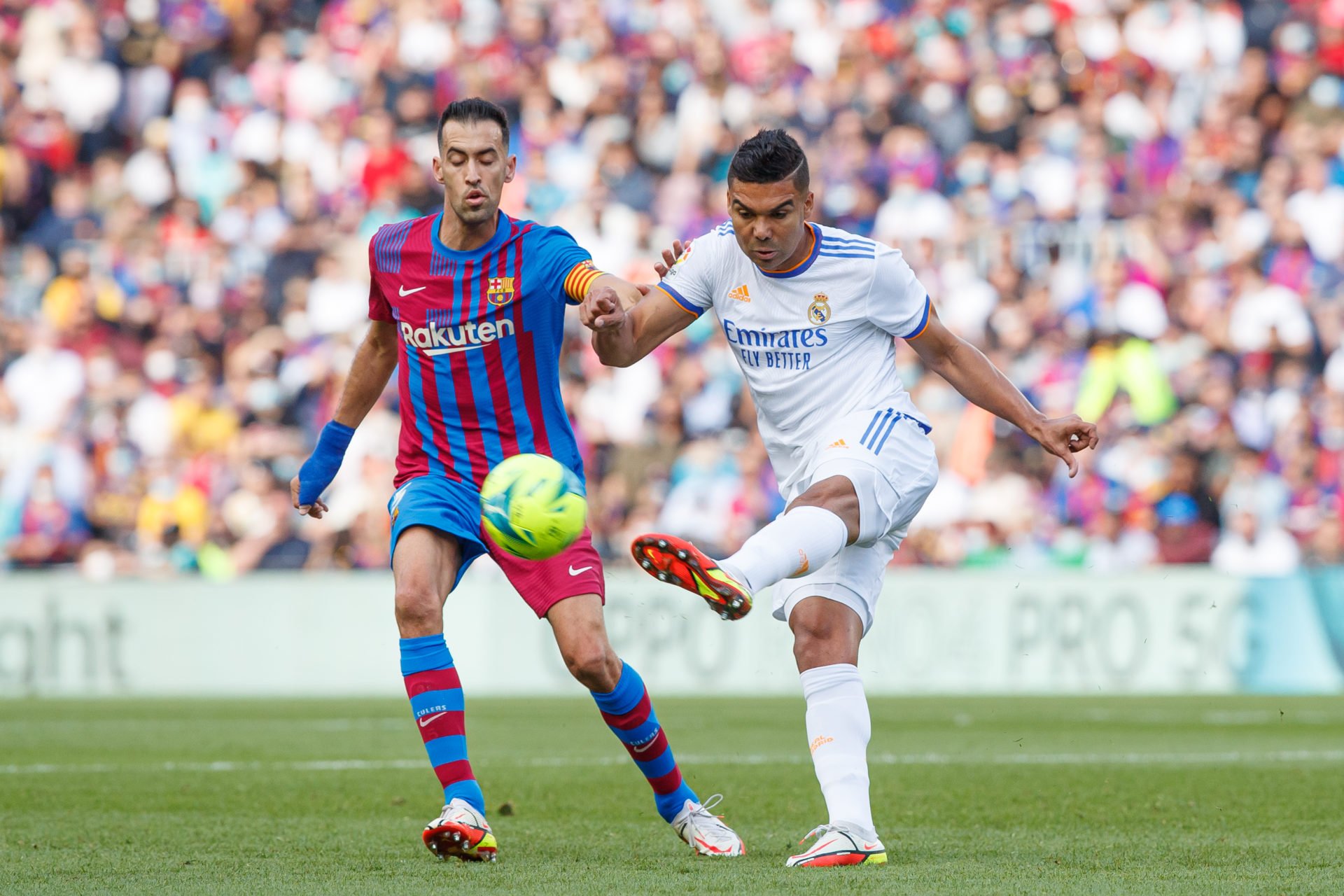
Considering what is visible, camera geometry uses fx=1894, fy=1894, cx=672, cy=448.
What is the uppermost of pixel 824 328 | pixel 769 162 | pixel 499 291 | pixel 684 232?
pixel 684 232

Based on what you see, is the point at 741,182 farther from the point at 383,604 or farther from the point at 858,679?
the point at 383,604

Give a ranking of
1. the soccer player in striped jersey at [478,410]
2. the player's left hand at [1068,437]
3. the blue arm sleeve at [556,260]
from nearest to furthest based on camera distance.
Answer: the player's left hand at [1068,437], the soccer player in striped jersey at [478,410], the blue arm sleeve at [556,260]

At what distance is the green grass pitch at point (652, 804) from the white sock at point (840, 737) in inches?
9.7

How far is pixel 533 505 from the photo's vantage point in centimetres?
589

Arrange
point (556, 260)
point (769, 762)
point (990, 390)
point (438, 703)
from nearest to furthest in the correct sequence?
point (438, 703)
point (990, 390)
point (556, 260)
point (769, 762)

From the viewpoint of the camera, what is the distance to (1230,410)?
16453mm

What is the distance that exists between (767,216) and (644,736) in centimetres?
182

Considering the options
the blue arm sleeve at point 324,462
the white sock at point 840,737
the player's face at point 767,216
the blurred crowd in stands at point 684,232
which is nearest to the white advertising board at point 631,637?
the blurred crowd in stands at point 684,232

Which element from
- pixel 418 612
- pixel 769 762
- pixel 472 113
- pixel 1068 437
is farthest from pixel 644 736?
pixel 769 762

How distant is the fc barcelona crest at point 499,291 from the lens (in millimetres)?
6371

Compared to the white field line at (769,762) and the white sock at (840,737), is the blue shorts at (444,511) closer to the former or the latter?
the white sock at (840,737)

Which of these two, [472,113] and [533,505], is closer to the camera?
[533,505]

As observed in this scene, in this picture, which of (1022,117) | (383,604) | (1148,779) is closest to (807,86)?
(1022,117)

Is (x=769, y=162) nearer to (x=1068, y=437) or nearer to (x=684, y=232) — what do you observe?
(x=1068, y=437)
